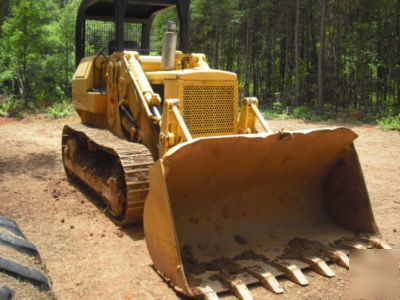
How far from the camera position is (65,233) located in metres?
4.93

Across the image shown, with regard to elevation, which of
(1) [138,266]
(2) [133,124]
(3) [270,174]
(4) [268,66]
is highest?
(4) [268,66]

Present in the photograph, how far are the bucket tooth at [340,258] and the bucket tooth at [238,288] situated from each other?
1.04m

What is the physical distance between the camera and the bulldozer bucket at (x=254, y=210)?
3607 mm

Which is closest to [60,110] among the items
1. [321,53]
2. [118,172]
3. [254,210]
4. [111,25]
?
[321,53]

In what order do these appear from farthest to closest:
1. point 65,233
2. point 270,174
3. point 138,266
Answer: point 65,233 < point 270,174 < point 138,266

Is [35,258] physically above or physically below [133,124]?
below

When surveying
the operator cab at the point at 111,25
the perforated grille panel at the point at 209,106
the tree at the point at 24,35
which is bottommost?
the perforated grille panel at the point at 209,106

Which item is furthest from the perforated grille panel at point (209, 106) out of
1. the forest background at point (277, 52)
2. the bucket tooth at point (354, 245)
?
the forest background at point (277, 52)

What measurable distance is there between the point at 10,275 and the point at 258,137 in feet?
8.64

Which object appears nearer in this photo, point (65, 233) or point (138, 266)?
point (138, 266)

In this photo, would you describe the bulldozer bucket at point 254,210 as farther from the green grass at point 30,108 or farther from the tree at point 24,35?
the tree at point 24,35

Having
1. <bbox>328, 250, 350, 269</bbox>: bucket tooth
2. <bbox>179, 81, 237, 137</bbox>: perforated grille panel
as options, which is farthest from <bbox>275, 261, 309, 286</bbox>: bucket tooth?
<bbox>179, 81, 237, 137</bbox>: perforated grille panel

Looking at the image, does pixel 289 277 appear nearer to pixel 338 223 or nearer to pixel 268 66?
pixel 338 223

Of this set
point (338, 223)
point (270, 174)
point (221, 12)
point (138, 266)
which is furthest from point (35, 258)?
point (221, 12)
